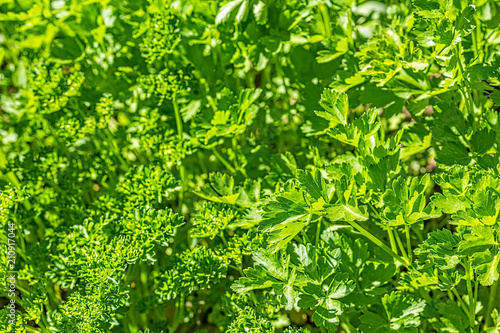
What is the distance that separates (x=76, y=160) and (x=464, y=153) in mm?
1072

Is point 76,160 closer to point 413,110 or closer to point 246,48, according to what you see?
point 246,48

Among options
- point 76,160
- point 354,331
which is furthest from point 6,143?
point 354,331

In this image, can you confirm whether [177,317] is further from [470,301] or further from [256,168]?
[470,301]

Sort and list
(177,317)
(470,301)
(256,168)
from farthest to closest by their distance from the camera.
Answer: (256,168), (177,317), (470,301)

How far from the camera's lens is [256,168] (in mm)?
1596

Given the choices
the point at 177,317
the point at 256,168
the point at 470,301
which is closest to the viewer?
the point at 470,301

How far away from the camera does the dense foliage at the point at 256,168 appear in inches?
44.4

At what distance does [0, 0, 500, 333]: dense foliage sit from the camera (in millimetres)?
1129

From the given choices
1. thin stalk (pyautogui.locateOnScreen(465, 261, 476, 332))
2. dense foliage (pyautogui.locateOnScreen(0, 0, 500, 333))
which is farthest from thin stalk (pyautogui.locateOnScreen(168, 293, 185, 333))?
thin stalk (pyautogui.locateOnScreen(465, 261, 476, 332))

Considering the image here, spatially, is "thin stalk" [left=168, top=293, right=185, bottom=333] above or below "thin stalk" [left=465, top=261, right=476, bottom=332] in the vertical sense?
below

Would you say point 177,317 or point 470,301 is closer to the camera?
point 470,301

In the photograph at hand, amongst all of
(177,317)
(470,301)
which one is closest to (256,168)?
(177,317)

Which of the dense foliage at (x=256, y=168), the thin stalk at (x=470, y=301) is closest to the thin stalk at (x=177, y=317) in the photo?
the dense foliage at (x=256, y=168)

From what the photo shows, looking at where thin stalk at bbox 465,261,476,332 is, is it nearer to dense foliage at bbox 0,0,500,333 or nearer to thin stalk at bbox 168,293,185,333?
dense foliage at bbox 0,0,500,333
